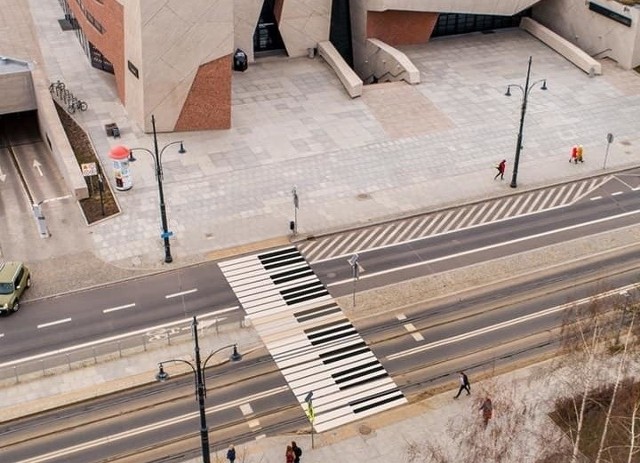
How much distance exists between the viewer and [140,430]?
35.8 meters

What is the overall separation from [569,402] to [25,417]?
23.2 meters

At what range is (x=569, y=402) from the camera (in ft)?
114

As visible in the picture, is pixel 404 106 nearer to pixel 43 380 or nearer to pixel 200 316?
pixel 200 316

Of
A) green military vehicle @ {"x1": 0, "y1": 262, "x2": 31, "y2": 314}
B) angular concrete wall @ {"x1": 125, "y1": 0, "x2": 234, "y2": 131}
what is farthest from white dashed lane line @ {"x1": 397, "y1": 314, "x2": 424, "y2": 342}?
angular concrete wall @ {"x1": 125, "y1": 0, "x2": 234, "y2": 131}

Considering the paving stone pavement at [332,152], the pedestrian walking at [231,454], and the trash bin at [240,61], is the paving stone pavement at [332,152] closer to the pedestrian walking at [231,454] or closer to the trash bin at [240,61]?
the trash bin at [240,61]

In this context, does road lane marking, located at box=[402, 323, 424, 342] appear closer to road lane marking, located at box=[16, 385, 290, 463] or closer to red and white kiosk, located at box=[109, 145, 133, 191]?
road lane marking, located at box=[16, 385, 290, 463]

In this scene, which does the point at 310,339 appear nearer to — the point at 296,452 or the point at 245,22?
the point at 296,452

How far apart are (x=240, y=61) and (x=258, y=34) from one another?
5445 mm

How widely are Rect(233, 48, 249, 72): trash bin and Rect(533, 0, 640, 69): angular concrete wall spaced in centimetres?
2904

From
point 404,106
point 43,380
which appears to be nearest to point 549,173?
point 404,106

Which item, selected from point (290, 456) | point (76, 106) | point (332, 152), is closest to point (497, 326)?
point (290, 456)

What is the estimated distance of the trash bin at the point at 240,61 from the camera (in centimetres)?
6600

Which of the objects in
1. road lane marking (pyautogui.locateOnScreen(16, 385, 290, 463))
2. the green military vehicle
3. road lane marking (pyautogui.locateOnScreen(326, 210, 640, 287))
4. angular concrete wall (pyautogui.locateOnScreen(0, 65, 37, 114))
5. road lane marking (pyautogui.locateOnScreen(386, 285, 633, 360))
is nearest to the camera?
road lane marking (pyautogui.locateOnScreen(16, 385, 290, 463))

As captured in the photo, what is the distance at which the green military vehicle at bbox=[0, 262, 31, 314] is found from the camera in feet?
138
